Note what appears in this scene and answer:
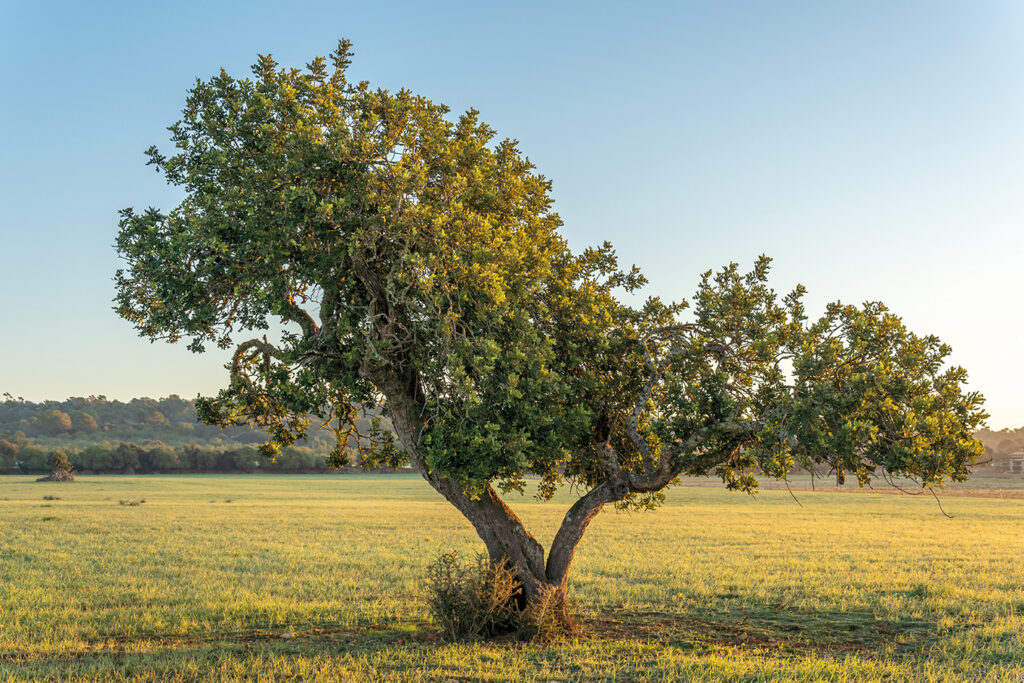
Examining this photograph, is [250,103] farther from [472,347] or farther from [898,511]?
[898,511]

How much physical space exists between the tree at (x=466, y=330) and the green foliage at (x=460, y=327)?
4cm

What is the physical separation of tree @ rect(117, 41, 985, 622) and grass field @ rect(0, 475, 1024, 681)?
3265 mm

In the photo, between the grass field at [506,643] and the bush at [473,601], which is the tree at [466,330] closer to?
the bush at [473,601]

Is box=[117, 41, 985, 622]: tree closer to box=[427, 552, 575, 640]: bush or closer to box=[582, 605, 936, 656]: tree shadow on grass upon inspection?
box=[427, 552, 575, 640]: bush

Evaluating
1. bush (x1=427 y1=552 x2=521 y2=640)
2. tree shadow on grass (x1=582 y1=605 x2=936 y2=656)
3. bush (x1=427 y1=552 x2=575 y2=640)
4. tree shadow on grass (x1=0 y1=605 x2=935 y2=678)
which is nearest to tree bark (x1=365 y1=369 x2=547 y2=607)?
bush (x1=427 y1=552 x2=575 y2=640)

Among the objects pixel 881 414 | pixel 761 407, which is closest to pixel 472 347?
pixel 761 407

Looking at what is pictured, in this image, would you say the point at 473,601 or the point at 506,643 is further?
the point at 473,601

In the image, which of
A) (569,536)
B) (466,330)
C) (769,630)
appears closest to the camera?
(466,330)

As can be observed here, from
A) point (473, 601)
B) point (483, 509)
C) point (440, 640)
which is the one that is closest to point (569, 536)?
point (483, 509)

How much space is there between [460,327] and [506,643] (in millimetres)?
6287

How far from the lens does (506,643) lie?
567 inches

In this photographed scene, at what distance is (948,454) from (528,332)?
733cm

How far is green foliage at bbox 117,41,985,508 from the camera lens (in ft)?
41.1

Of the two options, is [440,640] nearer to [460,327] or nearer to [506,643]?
[506,643]
